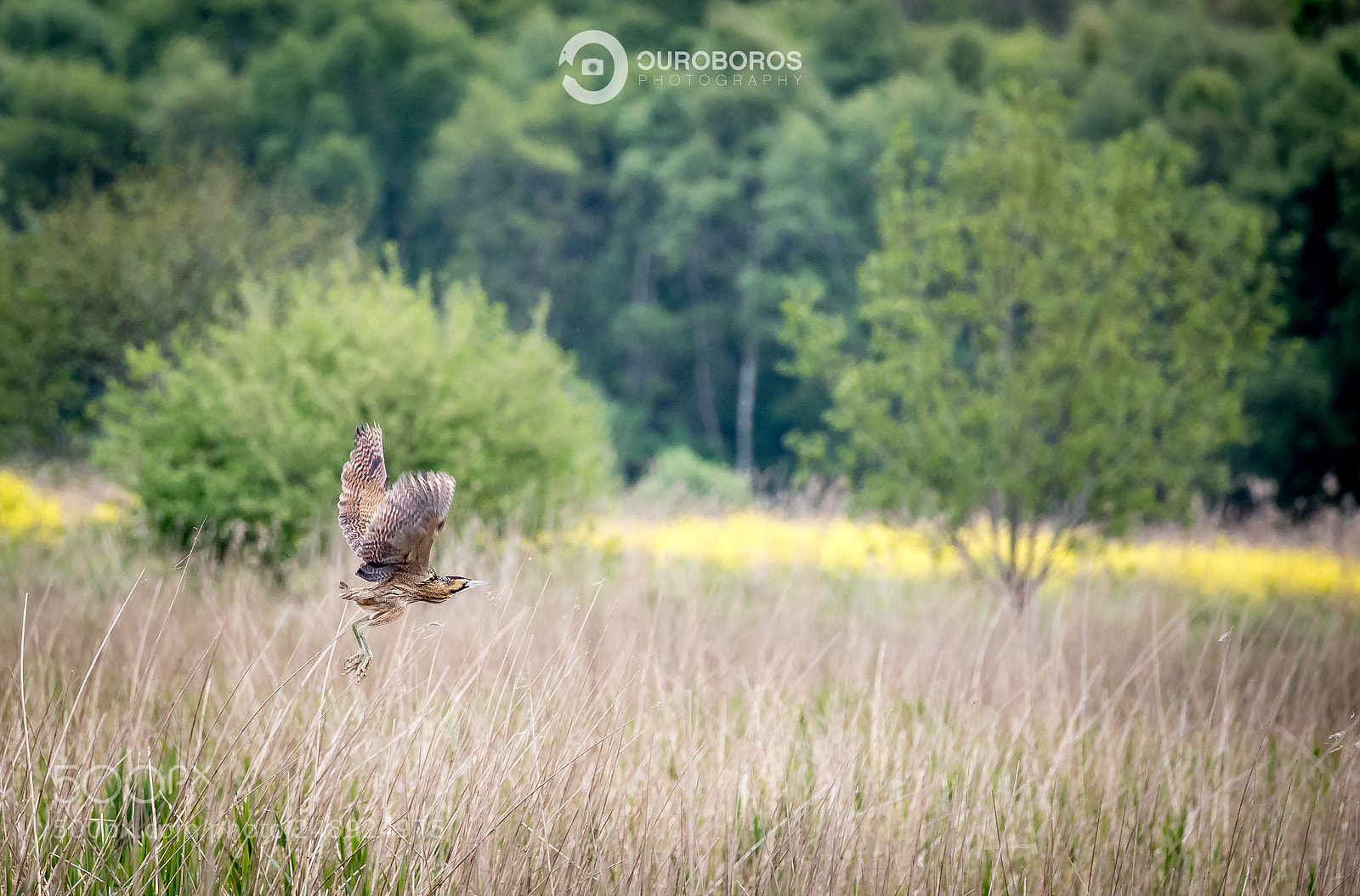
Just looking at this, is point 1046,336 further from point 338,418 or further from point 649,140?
point 649,140

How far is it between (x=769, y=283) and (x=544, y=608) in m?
20.5

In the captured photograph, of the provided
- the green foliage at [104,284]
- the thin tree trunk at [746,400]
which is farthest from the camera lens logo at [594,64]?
the thin tree trunk at [746,400]

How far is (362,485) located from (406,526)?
0.93 ft

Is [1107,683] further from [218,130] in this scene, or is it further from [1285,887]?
[218,130]

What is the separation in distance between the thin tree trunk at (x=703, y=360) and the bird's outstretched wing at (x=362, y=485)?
81.4ft

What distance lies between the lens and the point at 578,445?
27.5 feet

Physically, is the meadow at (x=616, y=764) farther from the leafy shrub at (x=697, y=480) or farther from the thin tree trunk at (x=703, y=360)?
the thin tree trunk at (x=703, y=360)

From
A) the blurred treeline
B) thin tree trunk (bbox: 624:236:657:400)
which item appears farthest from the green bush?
thin tree trunk (bbox: 624:236:657:400)

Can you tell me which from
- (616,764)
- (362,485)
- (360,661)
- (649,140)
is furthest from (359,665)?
(649,140)

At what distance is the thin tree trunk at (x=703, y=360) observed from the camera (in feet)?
88.7

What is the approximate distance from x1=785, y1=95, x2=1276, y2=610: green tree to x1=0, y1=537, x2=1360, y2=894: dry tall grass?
1923mm

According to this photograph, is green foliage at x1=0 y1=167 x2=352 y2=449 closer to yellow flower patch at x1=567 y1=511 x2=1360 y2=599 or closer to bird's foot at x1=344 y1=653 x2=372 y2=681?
yellow flower patch at x1=567 y1=511 x2=1360 y2=599

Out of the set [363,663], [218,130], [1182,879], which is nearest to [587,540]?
[1182,879]
